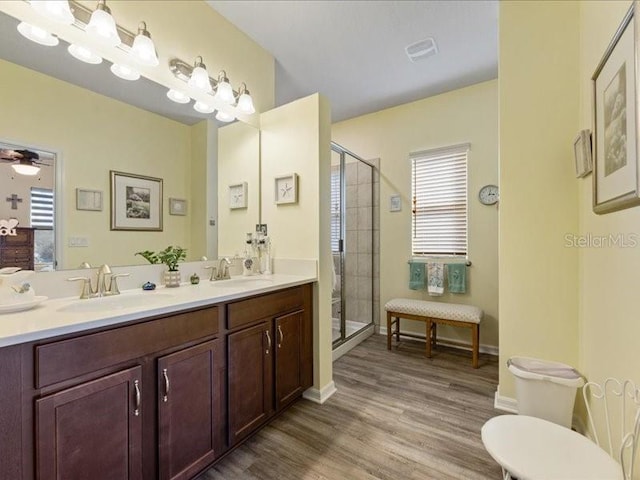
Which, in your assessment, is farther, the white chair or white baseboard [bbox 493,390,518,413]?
white baseboard [bbox 493,390,518,413]

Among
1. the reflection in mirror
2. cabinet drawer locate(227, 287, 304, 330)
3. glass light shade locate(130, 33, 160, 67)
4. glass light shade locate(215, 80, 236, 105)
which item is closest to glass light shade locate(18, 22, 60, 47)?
glass light shade locate(130, 33, 160, 67)

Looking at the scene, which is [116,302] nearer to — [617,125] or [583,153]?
[617,125]

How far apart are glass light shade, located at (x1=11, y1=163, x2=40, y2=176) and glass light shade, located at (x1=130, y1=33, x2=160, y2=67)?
80cm

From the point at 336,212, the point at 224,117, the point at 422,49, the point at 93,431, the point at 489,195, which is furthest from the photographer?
the point at 336,212

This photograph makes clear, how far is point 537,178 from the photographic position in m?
1.83

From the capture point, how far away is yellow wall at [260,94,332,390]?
6.93 feet

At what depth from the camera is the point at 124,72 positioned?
1.62 meters

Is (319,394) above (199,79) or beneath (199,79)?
beneath

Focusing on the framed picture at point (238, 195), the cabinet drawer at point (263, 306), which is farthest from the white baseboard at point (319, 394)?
the framed picture at point (238, 195)

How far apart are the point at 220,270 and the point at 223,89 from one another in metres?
1.30

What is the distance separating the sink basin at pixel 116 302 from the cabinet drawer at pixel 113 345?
132 millimetres

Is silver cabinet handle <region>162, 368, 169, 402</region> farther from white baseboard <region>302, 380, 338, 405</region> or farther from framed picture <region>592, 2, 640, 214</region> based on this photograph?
framed picture <region>592, 2, 640, 214</region>

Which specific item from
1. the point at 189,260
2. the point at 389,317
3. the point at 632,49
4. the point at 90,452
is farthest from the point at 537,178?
the point at 90,452

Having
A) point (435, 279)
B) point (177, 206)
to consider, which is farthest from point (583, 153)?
point (177, 206)
